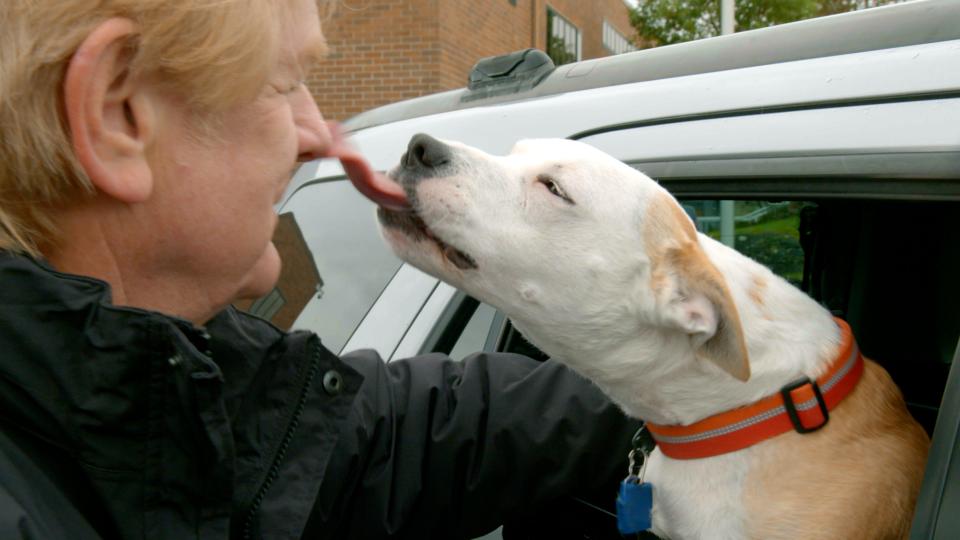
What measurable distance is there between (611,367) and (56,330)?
119cm

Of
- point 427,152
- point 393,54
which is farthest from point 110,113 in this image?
Answer: point 393,54

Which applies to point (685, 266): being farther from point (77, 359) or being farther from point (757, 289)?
point (77, 359)

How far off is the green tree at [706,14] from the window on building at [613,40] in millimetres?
5925

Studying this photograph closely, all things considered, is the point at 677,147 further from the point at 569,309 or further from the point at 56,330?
the point at 56,330

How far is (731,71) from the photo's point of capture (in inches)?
74.7

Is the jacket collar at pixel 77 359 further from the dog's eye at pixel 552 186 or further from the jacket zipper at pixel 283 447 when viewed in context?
the dog's eye at pixel 552 186

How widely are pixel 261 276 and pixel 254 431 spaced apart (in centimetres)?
26

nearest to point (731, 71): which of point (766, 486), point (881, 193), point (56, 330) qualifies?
point (881, 193)

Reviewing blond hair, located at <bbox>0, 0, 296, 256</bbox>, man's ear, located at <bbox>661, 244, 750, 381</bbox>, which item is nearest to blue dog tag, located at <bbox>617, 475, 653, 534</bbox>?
man's ear, located at <bbox>661, 244, 750, 381</bbox>

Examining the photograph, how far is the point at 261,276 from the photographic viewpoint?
146 cm

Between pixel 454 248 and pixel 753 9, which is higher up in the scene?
pixel 753 9

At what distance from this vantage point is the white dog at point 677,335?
174cm

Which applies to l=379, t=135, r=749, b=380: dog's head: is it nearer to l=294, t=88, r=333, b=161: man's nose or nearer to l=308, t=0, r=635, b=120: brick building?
l=294, t=88, r=333, b=161: man's nose

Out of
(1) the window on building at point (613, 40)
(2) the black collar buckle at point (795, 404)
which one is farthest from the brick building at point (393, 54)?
(1) the window on building at point (613, 40)
